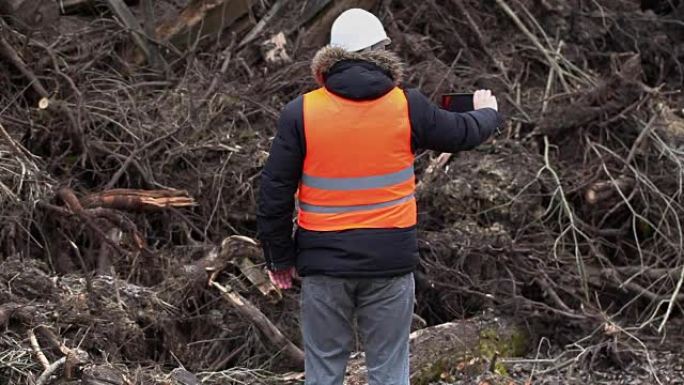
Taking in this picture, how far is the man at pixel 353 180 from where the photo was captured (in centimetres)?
341

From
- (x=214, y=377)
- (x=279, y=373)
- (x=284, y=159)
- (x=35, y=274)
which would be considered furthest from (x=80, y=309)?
(x=284, y=159)

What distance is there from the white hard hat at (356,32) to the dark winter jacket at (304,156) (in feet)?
0.13

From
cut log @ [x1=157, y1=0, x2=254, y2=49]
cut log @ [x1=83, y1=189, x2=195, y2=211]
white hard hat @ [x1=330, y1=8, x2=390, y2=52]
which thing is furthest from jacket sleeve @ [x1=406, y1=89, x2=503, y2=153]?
cut log @ [x1=157, y1=0, x2=254, y2=49]

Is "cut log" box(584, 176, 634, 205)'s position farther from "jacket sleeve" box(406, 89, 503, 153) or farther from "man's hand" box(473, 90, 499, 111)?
"jacket sleeve" box(406, 89, 503, 153)

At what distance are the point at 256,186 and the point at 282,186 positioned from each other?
2112 mm

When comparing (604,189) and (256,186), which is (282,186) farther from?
(604,189)

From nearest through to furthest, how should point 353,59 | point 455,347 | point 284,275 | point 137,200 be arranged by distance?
point 353,59 < point 284,275 < point 455,347 < point 137,200

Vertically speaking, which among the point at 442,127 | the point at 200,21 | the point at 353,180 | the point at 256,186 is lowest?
the point at 256,186

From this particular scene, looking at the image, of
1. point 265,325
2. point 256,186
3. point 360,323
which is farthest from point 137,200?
point 360,323

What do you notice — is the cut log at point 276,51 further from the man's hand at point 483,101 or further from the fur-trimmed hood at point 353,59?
the fur-trimmed hood at point 353,59

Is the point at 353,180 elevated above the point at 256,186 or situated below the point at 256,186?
above

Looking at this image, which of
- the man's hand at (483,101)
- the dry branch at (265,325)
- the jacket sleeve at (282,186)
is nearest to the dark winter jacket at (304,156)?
the jacket sleeve at (282,186)

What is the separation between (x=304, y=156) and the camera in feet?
11.3

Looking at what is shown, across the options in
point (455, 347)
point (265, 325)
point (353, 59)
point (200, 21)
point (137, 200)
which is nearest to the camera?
point (353, 59)
